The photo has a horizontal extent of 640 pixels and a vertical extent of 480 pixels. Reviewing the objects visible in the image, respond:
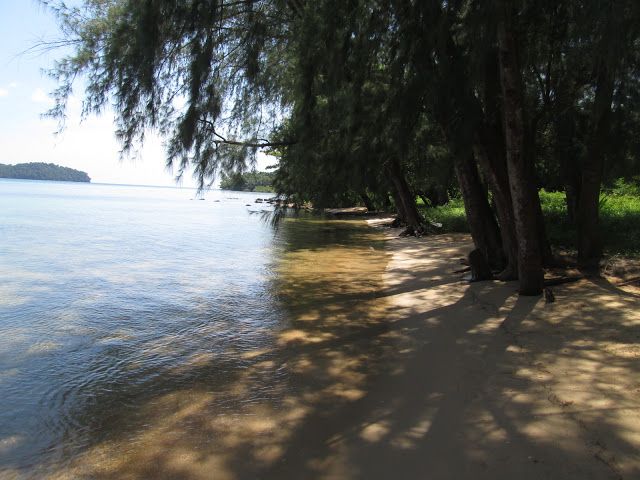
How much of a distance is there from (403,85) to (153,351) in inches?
187

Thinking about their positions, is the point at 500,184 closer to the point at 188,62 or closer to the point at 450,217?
the point at 188,62

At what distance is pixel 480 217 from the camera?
9711 millimetres

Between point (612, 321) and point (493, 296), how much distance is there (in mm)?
2149

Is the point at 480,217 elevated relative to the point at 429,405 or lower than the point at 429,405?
elevated

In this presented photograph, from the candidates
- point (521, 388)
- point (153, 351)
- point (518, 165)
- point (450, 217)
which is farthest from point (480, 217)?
point (450, 217)

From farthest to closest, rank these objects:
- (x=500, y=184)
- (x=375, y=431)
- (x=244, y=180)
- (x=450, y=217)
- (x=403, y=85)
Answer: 1. (x=450, y=217)
2. (x=244, y=180)
3. (x=500, y=184)
4. (x=403, y=85)
5. (x=375, y=431)

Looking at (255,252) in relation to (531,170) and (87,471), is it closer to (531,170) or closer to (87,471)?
(531,170)

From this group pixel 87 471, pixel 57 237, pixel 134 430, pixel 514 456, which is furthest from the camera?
pixel 57 237

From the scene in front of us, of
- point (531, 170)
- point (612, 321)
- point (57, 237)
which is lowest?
point (57, 237)

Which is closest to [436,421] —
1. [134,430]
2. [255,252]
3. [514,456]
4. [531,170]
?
[514,456]

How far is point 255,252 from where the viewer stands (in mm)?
17469

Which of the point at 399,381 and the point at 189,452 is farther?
the point at 399,381

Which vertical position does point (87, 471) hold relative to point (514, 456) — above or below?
below

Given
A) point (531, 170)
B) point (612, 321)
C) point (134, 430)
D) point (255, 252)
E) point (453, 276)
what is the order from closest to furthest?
point (134, 430)
point (612, 321)
point (531, 170)
point (453, 276)
point (255, 252)
